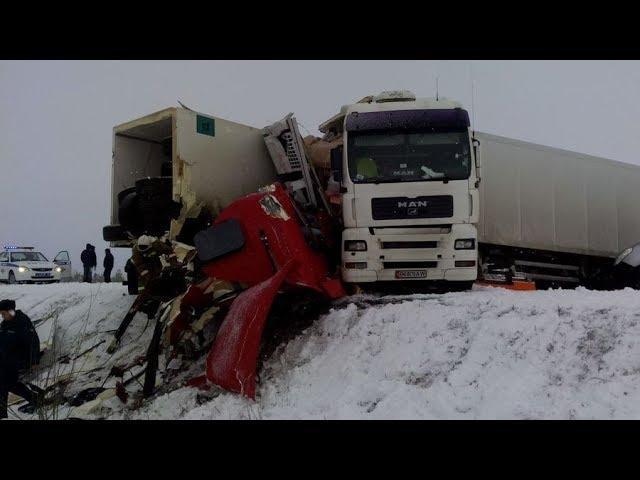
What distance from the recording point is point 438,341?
6957 millimetres

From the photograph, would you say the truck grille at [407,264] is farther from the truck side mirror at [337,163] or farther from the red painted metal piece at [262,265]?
the truck side mirror at [337,163]

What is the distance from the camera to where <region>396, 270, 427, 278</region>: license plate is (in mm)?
9234

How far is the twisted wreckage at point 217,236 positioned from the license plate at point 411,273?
96 cm

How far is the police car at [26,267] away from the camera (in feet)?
76.2

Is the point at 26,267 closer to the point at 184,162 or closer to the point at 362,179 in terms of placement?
the point at 184,162

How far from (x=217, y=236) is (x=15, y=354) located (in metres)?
3.14

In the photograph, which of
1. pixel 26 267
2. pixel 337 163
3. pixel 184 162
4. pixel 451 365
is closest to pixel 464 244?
pixel 337 163

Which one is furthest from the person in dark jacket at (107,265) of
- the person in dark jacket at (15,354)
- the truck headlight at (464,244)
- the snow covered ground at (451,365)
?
the truck headlight at (464,244)

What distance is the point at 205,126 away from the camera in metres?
10.2

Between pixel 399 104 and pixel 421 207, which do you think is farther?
pixel 399 104

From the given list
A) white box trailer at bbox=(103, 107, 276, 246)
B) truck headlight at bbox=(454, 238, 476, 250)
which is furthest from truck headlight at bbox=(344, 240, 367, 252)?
white box trailer at bbox=(103, 107, 276, 246)

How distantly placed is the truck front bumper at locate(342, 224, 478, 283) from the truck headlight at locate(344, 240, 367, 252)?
1.8 inches

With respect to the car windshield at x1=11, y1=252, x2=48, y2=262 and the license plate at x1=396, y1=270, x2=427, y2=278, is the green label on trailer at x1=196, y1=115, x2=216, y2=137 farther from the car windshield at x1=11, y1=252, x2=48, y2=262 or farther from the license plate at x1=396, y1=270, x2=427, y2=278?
the car windshield at x1=11, y1=252, x2=48, y2=262

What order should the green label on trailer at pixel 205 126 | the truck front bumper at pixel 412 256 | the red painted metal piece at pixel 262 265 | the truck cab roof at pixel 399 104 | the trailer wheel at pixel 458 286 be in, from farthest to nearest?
the green label on trailer at pixel 205 126 < the truck cab roof at pixel 399 104 < the trailer wheel at pixel 458 286 < the truck front bumper at pixel 412 256 < the red painted metal piece at pixel 262 265
